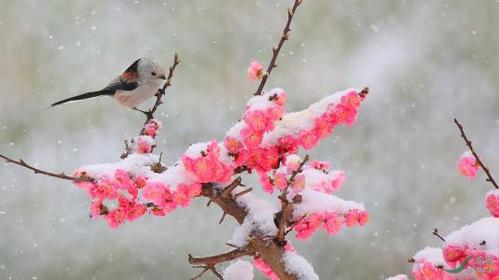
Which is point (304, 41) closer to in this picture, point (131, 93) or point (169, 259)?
point (169, 259)

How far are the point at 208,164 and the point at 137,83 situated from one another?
1503 millimetres

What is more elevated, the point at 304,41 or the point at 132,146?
the point at 304,41

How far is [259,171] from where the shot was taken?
4.96 feet

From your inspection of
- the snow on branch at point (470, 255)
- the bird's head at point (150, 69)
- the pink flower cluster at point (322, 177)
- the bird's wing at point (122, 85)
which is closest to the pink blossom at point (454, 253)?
the snow on branch at point (470, 255)

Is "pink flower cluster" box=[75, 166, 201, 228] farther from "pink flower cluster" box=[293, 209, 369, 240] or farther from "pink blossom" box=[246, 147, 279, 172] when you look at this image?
"pink flower cluster" box=[293, 209, 369, 240]

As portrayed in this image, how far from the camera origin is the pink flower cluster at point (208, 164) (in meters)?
1.42

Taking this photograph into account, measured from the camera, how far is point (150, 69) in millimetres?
2771

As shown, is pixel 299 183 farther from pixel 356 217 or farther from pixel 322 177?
pixel 322 177

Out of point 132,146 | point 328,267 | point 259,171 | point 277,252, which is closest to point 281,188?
point 259,171

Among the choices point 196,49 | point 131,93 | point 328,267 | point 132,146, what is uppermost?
point 196,49

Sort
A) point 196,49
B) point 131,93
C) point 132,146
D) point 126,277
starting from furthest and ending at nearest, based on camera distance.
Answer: point 196,49
point 126,277
point 131,93
point 132,146

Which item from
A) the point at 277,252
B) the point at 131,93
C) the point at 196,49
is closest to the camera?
the point at 277,252

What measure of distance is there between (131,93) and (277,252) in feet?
4.81

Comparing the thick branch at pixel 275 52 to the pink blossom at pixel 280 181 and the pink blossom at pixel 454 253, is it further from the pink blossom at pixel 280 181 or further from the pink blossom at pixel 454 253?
the pink blossom at pixel 454 253
